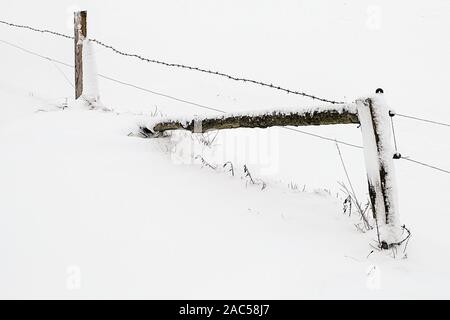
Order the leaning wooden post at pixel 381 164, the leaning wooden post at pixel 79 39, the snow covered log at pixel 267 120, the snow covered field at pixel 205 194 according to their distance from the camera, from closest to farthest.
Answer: the snow covered field at pixel 205 194, the leaning wooden post at pixel 381 164, the snow covered log at pixel 267 120, the leaning wooden post at pixel 79 39

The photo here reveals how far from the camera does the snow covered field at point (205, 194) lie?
276 centimetres

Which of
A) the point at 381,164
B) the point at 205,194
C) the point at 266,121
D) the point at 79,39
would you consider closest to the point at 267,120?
the point at 266,121

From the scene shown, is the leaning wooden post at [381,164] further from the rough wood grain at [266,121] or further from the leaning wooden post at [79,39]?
the leaning wooden post at [79,39]

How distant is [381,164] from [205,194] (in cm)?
159

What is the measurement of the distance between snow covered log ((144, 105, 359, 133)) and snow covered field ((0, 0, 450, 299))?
13.9 inches

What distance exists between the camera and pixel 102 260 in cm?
287

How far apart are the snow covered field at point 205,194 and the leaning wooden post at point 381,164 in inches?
8.2

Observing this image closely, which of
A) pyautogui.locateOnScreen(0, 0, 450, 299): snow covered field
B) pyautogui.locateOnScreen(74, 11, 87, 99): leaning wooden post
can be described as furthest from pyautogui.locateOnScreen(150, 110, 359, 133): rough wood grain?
pyautogui.locateOnScreen(74, 11, 87, 99): leaning wooden post

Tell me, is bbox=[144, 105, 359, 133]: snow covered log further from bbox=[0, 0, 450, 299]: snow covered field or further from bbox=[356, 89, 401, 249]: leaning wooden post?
bbox=[0, 0, 450, 299]: snow covered field

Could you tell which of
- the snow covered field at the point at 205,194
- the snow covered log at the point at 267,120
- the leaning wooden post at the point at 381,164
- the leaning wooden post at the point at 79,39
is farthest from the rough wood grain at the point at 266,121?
the leaning wooden post at the point at 79,39

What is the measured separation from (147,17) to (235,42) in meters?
3.93

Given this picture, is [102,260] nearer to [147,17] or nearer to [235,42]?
[235,42]

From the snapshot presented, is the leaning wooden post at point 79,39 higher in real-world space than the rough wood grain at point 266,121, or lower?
higher

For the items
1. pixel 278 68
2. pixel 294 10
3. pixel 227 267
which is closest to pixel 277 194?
pixel 227 267
